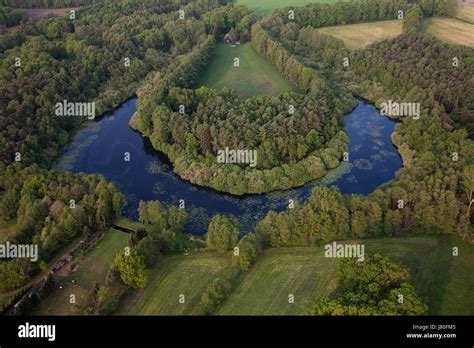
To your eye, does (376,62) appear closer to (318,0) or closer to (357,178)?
(357,178)

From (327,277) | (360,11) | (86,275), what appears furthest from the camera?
(360,11)

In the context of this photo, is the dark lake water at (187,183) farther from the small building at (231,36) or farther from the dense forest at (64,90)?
the small building at (231,36)

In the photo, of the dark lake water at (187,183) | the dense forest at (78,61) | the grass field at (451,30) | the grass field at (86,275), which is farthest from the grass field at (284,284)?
the grass field at (451,30)

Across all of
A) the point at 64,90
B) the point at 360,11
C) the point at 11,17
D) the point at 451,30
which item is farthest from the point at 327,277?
the point at 11,17

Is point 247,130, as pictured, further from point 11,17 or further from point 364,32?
point 11,17

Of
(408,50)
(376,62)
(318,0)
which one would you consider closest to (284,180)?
(376,62)

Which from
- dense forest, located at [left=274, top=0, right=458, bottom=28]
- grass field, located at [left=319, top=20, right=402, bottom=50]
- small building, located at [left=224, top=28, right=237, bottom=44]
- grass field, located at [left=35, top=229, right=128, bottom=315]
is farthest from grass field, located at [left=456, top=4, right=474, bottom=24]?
grass field, located at [left=35, top=229, right=128, bottom=315]
